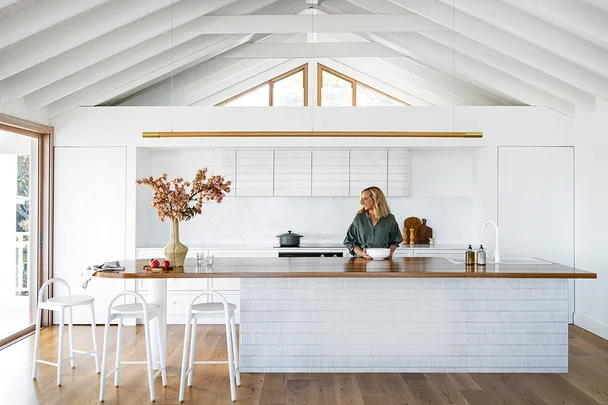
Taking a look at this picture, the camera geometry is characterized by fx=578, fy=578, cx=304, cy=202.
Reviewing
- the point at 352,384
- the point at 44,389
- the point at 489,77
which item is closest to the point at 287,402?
the point at 352,384

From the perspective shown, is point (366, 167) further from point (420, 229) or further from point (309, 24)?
point (309, 24)

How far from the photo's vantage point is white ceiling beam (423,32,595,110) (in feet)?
19.5

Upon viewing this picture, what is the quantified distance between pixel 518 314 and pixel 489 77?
9.43 feet

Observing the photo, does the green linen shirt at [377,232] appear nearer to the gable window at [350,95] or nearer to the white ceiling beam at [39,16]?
the gable window at [350,95]

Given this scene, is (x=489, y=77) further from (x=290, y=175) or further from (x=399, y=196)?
(x=290, y=175)

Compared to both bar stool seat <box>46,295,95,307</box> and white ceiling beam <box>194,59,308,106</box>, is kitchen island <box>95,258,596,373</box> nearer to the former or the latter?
bar stool seat <box>46,295,95,307</box>

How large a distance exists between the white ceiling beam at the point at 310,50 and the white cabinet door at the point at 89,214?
188 centimetres

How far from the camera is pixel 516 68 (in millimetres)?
6027

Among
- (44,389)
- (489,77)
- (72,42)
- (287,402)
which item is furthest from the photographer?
(489,77)

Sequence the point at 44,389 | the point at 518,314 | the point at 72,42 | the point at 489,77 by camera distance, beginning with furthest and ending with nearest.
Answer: the point at 489,77
the point at 72,42
the point at 518,314
the point at 44,389

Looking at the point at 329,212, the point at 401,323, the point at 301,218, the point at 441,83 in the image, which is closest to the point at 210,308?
the point at 401,323

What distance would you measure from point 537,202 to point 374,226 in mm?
2500

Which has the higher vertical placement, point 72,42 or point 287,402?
point 72,42

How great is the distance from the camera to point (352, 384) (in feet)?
14.6
